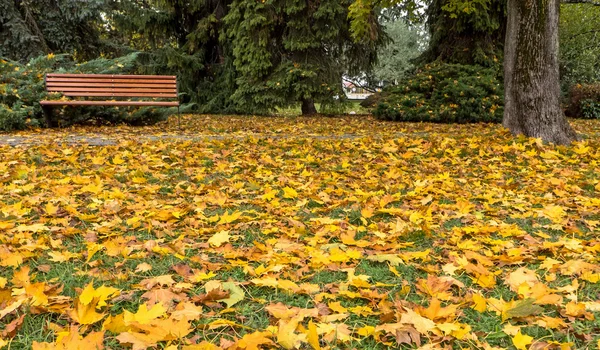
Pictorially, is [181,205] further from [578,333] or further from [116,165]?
[578,333]

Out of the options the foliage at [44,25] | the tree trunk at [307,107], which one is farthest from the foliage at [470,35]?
the foliage at [44,25]

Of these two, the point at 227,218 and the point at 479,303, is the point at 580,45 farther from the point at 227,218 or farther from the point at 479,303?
the point at 479,303

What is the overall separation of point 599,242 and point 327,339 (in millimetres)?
1863

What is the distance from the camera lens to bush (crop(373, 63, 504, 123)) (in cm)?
1130

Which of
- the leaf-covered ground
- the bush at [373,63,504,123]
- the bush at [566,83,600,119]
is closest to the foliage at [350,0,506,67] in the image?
the bush at [373,63,504,123]

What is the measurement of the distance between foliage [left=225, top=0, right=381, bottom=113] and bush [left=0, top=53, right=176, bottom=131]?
369 centimetres

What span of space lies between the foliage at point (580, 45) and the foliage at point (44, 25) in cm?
1489

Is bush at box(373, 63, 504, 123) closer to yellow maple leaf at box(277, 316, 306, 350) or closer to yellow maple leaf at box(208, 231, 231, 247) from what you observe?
yellow maple leaf at box(208, 231, 231, 247)

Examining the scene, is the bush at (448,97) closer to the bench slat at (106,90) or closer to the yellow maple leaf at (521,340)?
the bench slat at (106,90)

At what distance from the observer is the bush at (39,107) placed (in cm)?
820

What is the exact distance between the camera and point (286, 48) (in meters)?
13.2

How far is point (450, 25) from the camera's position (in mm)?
13438

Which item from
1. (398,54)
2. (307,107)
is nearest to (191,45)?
(307,107)

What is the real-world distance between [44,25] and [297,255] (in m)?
15.7
